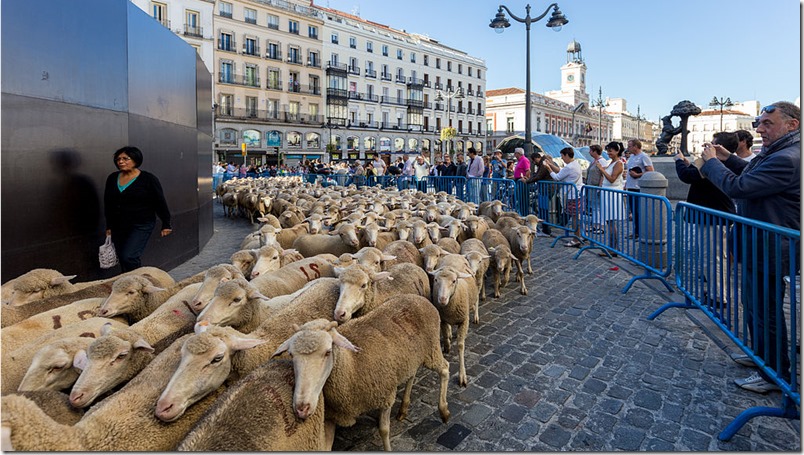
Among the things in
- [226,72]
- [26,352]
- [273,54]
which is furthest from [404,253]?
[273,54]

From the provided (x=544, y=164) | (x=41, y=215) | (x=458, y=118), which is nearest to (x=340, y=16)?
(x=458, y=118)

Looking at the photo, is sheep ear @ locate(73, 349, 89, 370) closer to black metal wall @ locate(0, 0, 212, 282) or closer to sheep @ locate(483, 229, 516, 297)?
black metal wall @ locate(0, 0, 212, 282)

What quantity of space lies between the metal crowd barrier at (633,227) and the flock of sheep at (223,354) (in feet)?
8.90

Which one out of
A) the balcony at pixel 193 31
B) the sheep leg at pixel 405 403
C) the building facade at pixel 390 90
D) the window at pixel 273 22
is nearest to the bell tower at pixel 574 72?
the building facade at pixel 390 90

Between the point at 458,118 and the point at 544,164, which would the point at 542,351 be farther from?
the point at 458,118

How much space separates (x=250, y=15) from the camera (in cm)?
4856

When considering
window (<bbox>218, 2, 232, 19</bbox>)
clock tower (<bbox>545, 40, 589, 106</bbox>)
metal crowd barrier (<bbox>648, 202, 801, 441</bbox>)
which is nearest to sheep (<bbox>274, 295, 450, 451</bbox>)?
metal crowd barrier (<bbox>648, 202, 801, 441</bbox>)

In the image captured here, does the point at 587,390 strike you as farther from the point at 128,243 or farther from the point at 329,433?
the point at 128,243

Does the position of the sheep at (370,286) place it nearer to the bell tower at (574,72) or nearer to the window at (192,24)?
the window at (192,24)

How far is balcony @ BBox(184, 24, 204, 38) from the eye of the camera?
140ft

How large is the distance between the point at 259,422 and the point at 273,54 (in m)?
54.3

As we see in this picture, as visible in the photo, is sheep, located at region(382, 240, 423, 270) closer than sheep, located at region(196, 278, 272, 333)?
No

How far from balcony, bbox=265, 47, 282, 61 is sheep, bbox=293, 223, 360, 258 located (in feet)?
160

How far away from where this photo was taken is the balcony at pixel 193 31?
140 ft
